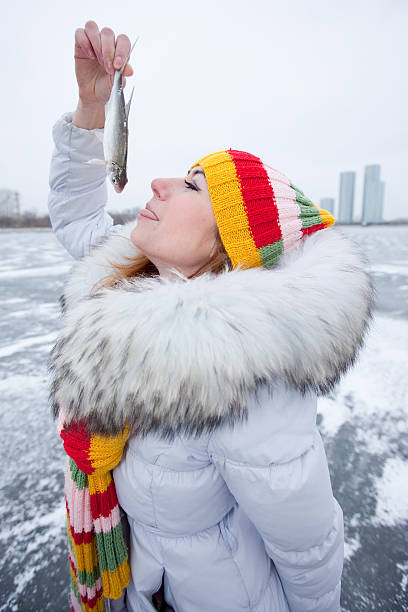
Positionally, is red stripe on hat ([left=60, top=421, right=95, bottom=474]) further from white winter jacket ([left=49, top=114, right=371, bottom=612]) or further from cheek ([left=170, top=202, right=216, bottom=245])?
cheek ([left=170, top=202, right=216, bottom=245])

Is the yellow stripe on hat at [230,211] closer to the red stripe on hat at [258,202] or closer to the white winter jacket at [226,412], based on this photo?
the red stripe on hat at [258,202]

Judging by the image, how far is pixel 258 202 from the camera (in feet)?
3.75

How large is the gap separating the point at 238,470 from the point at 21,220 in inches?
1615

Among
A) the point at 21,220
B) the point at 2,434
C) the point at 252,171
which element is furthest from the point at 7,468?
the point at 21,220

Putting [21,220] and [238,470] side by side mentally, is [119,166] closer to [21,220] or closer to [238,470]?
[238,470]

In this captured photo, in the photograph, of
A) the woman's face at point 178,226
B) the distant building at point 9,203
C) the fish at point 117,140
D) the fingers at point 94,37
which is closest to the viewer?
the fish at point 117,140

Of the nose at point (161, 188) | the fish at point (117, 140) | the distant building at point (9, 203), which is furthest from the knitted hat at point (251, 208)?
the distant building at point (9, 203)

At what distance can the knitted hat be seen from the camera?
3.66 feet

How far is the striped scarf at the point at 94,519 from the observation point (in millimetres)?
940

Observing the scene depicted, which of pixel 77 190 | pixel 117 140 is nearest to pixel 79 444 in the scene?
pixel 117 140

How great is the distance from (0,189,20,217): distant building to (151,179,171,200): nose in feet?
163

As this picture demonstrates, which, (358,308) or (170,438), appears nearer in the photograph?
(170,438)

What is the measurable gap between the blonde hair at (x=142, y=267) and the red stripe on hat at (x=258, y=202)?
0.40 ft

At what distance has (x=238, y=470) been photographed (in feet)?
2.62
